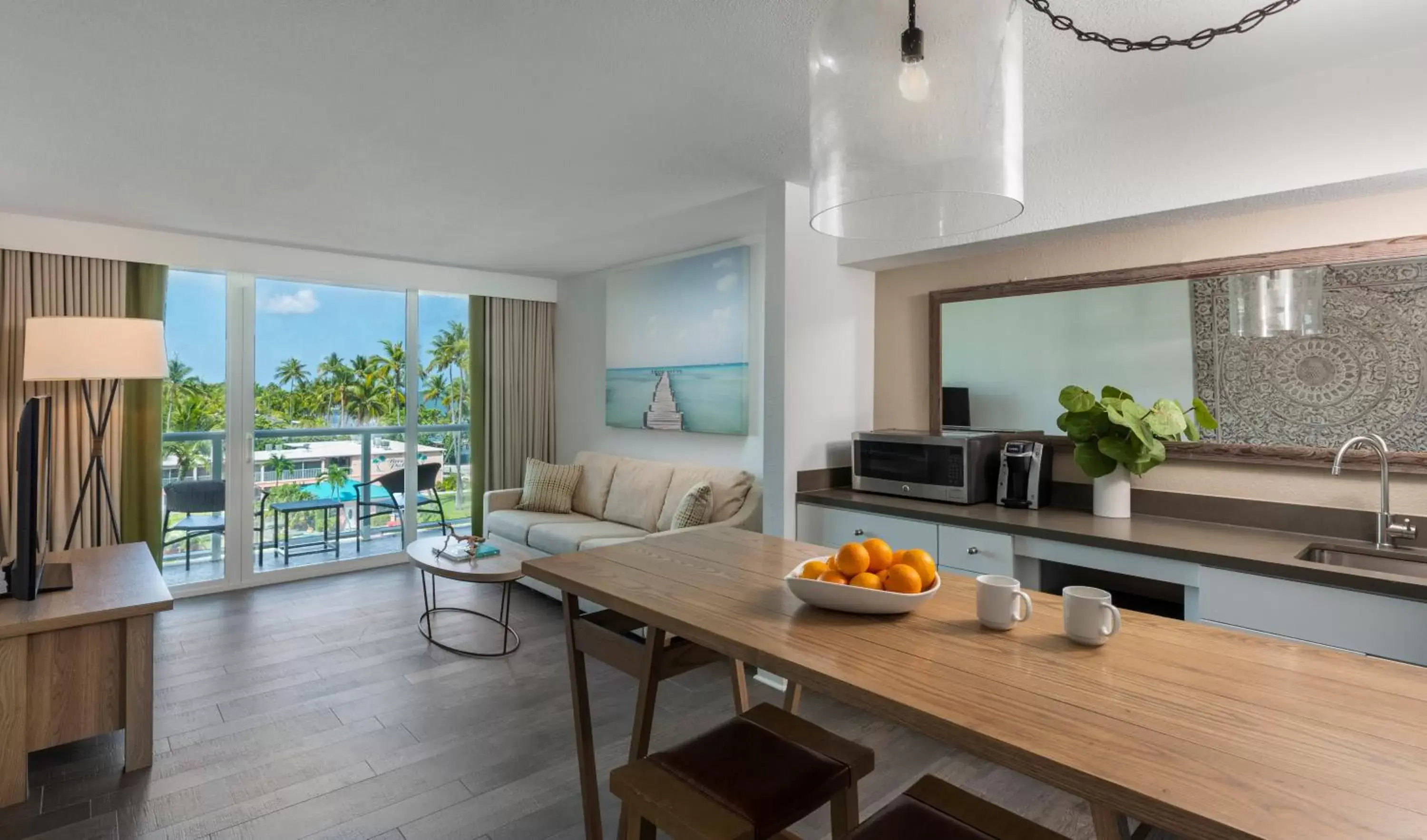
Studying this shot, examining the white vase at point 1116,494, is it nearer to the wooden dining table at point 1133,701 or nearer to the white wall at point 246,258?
the wooden dining table at point 1133,701

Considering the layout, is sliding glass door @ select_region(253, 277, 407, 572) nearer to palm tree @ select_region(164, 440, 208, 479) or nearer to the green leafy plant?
palm tree @ select_region(164, 440, 208, 479)

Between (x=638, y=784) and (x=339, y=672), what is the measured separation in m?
2.63

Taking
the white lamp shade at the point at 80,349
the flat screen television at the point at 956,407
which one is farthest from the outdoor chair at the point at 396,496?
the flat screen television at the point at 956,407

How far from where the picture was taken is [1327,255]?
7.77ft

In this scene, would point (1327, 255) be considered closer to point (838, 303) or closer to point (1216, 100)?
point (1216, 100)

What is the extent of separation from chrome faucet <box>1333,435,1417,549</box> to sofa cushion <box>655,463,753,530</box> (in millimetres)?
2667

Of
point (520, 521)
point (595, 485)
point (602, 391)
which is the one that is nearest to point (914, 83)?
point (520, 521)

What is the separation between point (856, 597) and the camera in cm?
139

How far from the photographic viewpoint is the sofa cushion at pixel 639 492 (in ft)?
15.4

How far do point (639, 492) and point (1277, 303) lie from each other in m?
3.51

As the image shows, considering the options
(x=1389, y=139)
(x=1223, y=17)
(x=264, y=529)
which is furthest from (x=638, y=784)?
(x=264, y=529)

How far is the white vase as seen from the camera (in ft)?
9.02

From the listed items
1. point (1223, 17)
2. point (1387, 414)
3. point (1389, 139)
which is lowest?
point (1387, 414)

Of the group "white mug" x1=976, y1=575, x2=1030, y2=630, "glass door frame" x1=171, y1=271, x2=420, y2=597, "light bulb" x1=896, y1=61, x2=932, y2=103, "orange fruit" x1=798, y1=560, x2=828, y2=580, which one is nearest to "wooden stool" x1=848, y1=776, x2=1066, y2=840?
"white mug" x1=976, y1=575, x2=1030, y2=630
